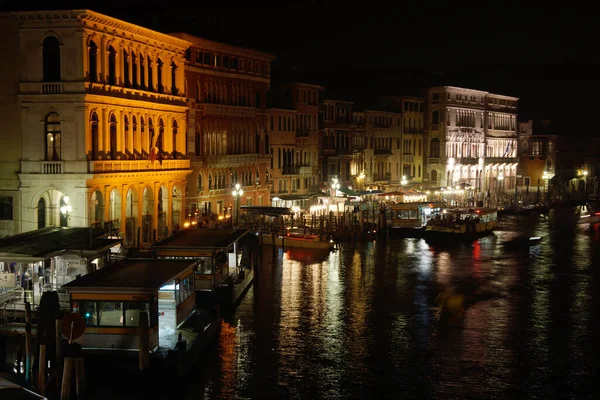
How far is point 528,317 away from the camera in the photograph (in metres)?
32.7

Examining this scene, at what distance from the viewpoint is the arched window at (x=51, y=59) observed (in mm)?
36781

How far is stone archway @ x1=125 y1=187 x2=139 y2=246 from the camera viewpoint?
134 ft

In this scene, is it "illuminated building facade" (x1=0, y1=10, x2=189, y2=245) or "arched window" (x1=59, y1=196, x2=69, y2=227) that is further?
"arched window" (x1=59, y1=196, x2=69, y2=227)

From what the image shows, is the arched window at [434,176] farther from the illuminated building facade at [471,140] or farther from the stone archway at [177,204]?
the stone archway at [177,204]

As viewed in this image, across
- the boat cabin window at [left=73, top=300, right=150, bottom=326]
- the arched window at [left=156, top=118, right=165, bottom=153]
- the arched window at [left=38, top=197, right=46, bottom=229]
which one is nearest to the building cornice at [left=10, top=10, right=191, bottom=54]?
the arched window at [left=156, top=118, right=165, bottom=153]

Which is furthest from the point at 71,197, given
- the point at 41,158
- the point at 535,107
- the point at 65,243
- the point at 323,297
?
the point at 535,107

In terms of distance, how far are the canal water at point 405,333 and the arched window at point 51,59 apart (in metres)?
11.7

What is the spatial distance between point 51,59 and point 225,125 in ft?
63.1

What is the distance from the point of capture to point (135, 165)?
4103cm

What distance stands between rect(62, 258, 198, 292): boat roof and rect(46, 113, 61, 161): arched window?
32.6ft

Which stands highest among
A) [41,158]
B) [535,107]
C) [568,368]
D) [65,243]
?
[535,107]

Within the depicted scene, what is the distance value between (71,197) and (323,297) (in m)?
10.8

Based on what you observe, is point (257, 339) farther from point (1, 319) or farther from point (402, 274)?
point (402, 274)

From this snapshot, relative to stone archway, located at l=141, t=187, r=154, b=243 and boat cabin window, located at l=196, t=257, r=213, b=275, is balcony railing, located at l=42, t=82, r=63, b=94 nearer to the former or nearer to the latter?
stone archway, located at l=141, t=187, r=154, b=243
